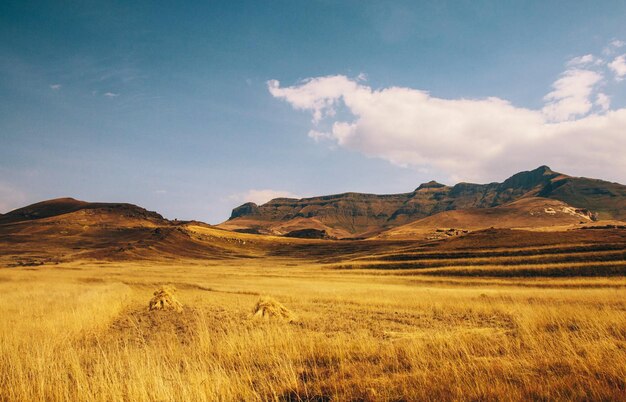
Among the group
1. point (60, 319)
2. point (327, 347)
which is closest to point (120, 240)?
point (60, 319)

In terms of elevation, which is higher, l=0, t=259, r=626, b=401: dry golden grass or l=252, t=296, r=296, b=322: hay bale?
l=0, t=259, r=626, b=401: dry golden grass

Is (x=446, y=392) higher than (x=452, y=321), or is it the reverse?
(x=446, y=392)

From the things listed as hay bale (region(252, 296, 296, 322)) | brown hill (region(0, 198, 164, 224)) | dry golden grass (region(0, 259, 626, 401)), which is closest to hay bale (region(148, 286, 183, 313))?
dry golden grass (region(0, 259, 626, 401))

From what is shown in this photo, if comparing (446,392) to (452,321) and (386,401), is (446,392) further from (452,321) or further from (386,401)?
(452,321)

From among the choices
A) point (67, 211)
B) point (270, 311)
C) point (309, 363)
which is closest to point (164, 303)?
point (270, 311)

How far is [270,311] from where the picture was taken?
17453mm

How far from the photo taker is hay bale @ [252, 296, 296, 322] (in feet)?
55.8

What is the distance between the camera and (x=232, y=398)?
5.73 metres

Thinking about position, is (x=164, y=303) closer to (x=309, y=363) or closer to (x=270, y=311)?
(x=270, y=311)

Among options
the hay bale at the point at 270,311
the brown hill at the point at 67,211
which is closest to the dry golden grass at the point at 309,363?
the hay bale at the point at 270,311

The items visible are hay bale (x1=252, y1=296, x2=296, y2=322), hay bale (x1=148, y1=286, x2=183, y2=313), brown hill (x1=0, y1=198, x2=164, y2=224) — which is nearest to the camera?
hay bale (x1=252, y1=296, x2=296, y2=322)

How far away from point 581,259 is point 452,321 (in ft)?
145

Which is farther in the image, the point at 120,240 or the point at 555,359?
the point at 120,240

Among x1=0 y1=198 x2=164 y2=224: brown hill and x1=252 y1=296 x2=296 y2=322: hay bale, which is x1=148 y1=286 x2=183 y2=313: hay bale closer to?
x1=252 y1=296 x2=296 y2=322: hay bale
